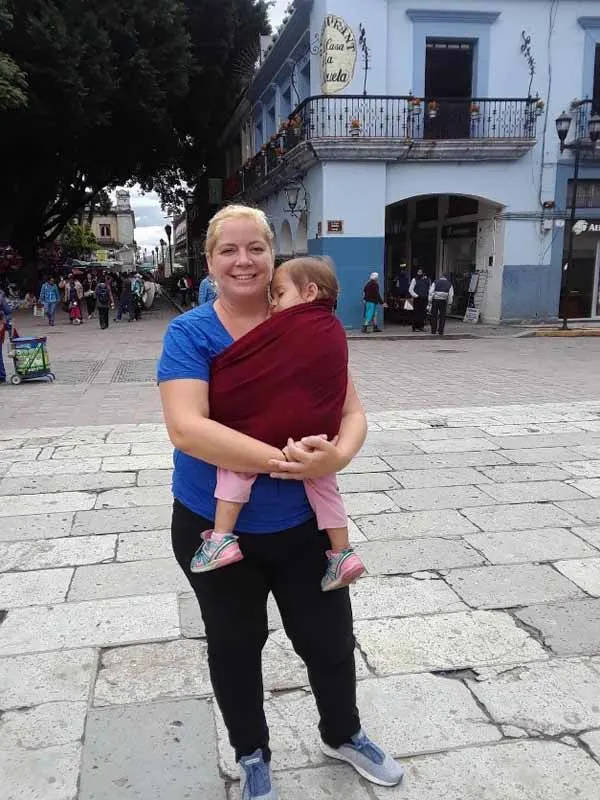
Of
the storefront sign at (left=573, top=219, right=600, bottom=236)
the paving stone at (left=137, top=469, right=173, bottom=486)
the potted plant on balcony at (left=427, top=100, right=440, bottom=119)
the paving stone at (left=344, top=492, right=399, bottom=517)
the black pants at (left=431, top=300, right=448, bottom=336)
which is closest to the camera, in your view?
the paving stone at (left=344, top=492, right=399, bottom=517)

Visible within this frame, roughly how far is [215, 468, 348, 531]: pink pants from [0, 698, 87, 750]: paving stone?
122 centimetres

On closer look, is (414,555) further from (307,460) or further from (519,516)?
(307,460)

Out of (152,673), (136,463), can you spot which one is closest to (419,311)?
(136,463)

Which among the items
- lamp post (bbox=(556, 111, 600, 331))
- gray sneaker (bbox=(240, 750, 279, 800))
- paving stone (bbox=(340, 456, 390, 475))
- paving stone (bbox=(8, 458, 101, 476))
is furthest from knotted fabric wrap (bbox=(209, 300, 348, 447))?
lamp post (bbox=(556, 111, 600, 331))

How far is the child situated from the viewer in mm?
1811

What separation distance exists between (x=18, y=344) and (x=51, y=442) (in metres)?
3.94

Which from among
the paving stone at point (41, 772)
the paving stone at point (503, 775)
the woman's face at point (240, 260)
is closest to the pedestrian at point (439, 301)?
the paving stone at point (503, 775)

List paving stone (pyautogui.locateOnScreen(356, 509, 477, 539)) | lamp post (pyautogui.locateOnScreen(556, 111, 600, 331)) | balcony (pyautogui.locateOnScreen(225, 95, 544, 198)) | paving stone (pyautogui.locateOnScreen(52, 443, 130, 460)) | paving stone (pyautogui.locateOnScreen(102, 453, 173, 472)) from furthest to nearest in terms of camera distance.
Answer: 1. balcony (pyautogui.locateOnScreen(225, 95, 544, 198))
2. lamp post (pyautogui.locateOnScreen(556, 111, 600, 331))
3. paving stone (pyautogui.locateOnScreen(52, 443, 130, 460))
4. paving stone (pyautogui.locateOnScreen(102, 453, 173, 472))
5. paving stone (pyautogui.locateOnScreen(356, 509, 477, 539))

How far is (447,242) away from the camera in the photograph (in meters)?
21.0

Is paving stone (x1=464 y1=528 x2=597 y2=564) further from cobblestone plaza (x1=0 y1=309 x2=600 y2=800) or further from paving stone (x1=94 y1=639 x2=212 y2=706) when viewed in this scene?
paving stone (x1=94 y1=639 x2=212 y2=706)

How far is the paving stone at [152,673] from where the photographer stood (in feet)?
8.52

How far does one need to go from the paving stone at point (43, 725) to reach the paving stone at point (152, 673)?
0.10m

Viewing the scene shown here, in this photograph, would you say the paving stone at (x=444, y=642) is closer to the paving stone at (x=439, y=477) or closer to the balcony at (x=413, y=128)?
the paving stone at (x=439, y=477)

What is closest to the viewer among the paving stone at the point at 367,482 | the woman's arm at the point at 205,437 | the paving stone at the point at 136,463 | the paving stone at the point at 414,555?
the woman's arm at the point at 205,437
